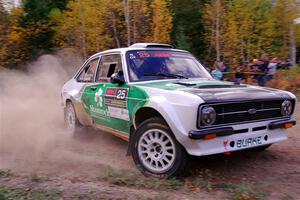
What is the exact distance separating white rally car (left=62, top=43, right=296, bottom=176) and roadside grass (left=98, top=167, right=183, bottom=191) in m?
0.15

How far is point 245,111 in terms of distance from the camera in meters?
5.22

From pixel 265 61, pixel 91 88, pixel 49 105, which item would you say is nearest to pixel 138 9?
pixel 265 61

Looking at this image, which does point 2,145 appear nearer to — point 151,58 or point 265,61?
point 151,58

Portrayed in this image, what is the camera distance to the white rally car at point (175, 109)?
16.2 feet

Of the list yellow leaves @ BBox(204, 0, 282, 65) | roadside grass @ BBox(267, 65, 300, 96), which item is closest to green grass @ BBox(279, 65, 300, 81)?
roadside grass @ BBox(267, 65, 300, 96)

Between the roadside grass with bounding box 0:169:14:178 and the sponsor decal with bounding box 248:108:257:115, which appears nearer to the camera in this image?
the sponsor decal with bounding box 248:108:257:115

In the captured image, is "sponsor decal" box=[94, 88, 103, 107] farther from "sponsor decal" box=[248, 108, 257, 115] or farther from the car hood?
"sponsor decal" box=[248, 108, 257, 115]

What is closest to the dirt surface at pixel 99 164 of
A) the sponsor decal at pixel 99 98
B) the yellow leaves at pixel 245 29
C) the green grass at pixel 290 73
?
the sponsor decal at pixel 99 98

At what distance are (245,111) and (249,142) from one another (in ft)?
1.37

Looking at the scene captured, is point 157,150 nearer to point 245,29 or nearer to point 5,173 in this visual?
point 5,173

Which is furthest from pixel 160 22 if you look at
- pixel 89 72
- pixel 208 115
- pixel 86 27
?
pixel 208 115

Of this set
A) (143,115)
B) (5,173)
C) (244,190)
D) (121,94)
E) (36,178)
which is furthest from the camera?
(121,94)

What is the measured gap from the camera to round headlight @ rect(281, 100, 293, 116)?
5.69 metres

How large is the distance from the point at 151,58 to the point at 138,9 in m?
15.8
